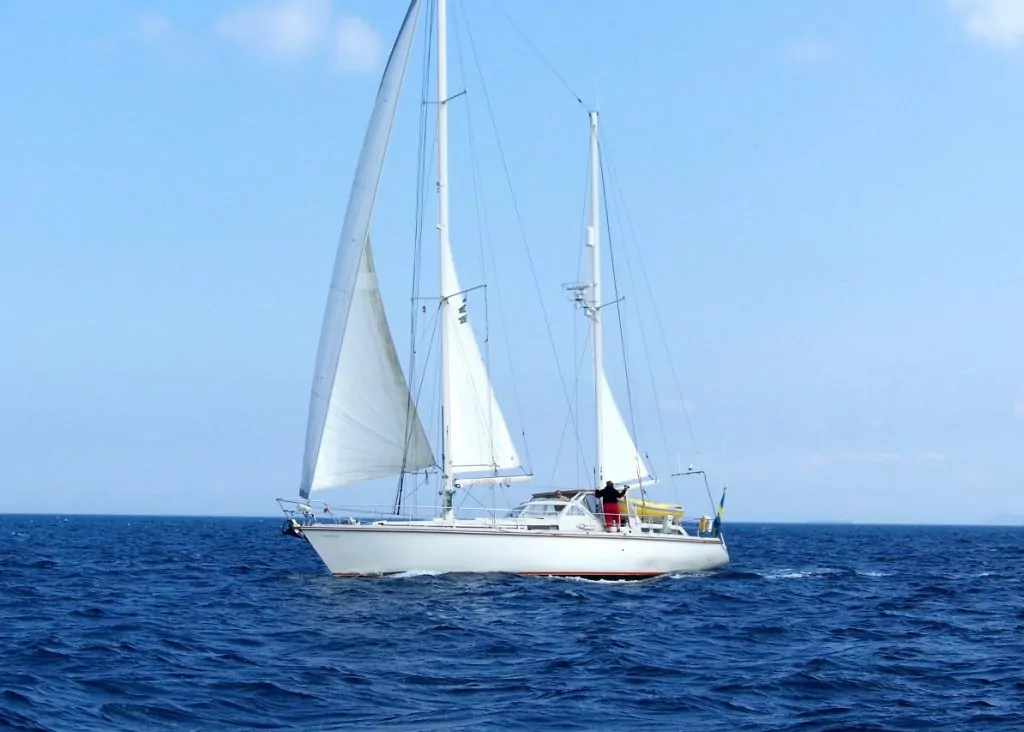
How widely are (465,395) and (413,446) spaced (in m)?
2.15

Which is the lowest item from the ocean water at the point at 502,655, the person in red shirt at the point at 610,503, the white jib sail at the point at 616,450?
the ocean water at the point at 502,655

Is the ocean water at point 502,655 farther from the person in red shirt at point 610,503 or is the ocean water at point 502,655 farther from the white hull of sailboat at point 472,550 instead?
the person in red shirt at point 610,503

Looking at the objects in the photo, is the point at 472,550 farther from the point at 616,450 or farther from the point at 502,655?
the point at 502,655

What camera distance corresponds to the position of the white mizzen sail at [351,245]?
28516mm

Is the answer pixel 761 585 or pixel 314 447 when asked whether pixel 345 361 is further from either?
pixel 761 585

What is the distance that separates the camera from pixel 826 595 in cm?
2944

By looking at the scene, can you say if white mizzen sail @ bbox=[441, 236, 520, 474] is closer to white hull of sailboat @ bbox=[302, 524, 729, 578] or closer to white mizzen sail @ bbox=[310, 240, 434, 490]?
white mizzen sail @ bbox=[310, 240, 434, 490]

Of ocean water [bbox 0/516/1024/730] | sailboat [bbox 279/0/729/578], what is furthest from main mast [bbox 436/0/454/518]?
ocean water [bbox 0/516/1024/730]

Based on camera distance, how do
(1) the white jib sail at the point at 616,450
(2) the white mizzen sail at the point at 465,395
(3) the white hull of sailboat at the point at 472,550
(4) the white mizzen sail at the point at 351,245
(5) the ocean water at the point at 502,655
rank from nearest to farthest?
(5) the ocean water at the point at 502,655, (3) the white hull of sailboat at the point at 472,550, (4) the white mizzen sail at the point at 351,245, (2) the white mizzen sail at the point at 465,395, (1) the white jib sail at the point at 616,450

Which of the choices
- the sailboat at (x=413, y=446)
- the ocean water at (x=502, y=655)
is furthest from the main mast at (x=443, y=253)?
the ocean water at (x=502, y=655)

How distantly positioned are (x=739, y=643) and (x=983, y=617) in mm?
7575

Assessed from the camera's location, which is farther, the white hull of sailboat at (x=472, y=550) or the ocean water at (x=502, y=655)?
the white hull of sailboat at (x=472, y=550)

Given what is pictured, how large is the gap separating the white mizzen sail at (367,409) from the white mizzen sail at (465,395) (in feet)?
4.54

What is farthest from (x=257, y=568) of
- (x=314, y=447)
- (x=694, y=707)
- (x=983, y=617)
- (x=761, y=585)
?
(x=694, y=707)
